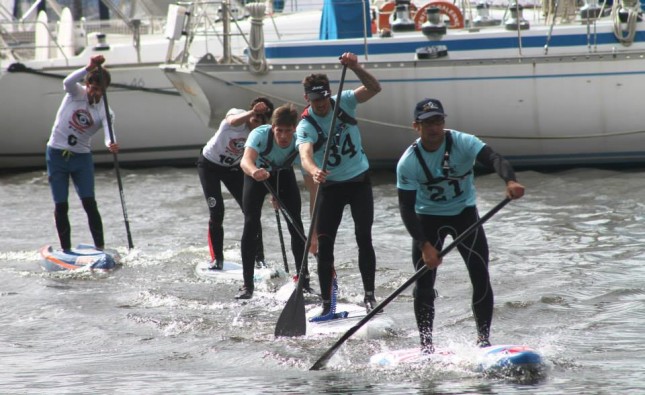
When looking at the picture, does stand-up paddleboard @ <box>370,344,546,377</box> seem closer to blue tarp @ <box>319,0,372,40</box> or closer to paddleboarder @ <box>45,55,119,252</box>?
paddleboarder @ <box>45,55,119,252</box>

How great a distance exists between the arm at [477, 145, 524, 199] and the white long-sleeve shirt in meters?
5.06

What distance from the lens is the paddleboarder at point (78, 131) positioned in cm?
1048

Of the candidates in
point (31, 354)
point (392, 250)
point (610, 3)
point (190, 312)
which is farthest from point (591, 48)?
point (31, 354)

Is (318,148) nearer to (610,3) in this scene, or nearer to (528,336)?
(528,336)

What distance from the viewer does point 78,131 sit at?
10547mm

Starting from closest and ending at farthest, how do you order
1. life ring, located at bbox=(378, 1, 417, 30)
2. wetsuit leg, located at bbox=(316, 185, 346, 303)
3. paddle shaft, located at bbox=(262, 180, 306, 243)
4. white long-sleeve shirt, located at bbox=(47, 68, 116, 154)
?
wetsuit leg, located at bbox=(316, 185, 346, 303), paddle shaft, located at bbox=(262, 180, 306, 243), white long-sleeve shirt, located at bbox=(47, 68, 116, 154), life ring, located at bbox=(378, 1, 417, 30)

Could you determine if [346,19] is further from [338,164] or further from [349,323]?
[349,323]

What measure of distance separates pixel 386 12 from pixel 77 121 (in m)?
7.40

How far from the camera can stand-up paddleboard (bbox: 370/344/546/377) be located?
6.30 meters

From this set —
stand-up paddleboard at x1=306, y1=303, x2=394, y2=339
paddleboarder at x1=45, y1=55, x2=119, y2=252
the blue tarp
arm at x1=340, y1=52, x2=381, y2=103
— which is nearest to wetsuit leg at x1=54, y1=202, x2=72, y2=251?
paddleboarder at x1=45, y1=55, x2=119, y2=252

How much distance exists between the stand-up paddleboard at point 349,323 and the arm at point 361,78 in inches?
61.5

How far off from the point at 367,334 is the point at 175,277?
10.4 feet

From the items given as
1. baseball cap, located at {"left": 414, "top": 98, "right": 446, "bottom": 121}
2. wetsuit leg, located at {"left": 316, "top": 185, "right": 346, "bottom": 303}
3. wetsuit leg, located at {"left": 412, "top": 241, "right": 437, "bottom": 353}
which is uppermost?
baseball cap, located at {"left": 414, "top": 98, "right": 446, "bottom": 121}

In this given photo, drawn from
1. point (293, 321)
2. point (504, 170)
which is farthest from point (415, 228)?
point (293, 321)
